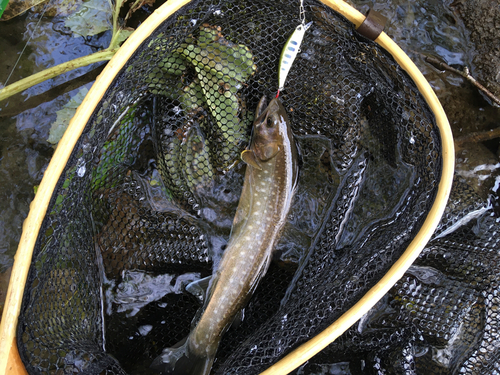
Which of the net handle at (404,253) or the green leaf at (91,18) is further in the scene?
the green leaf at (91,18)

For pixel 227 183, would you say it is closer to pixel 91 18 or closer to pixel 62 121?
pixel 62 121

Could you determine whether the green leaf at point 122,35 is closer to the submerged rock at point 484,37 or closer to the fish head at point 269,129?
the fish head at point 269,129

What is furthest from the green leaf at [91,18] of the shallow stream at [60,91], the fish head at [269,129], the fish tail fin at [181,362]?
the fish tail fin at [181,362]

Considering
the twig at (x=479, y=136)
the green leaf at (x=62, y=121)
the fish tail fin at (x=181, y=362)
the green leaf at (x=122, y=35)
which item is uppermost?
the twig at (x=479, y=136)

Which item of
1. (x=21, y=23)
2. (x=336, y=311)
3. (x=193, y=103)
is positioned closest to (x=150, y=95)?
(x=193, y=103)

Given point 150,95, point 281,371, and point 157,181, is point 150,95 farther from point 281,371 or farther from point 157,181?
point 281,371

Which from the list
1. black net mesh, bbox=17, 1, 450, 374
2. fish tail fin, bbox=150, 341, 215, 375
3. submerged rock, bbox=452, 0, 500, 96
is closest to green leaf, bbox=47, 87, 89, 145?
black net mesh, bbox=17, 1, 450, 374
